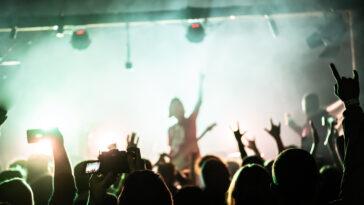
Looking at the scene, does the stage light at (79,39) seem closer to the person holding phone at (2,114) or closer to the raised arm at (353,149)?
the person holding phone at (2,114)

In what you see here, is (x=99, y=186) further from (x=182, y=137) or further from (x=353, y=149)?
(x=182, y=137)

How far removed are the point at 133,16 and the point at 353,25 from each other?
419 centimetres

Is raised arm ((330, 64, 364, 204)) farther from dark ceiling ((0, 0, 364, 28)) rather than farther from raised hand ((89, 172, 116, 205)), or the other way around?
dark ceiling ((0, 0, 364, 28))

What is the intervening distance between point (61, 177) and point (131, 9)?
570 centimetres

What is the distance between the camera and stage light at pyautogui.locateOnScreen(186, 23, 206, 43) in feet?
26.4

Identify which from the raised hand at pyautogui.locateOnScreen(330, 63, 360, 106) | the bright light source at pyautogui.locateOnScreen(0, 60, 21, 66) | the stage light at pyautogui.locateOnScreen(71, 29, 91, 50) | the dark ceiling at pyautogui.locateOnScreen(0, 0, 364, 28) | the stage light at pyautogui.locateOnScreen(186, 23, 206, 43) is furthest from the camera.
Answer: the bright light source at pyautogui.locateOnScreen(0, 60, 21, 66)

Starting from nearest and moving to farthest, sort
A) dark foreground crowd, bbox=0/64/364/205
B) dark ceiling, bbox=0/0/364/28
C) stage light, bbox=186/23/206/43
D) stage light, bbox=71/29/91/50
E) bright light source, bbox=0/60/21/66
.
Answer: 1. dark foreground crowd, bbox=0/64/364/205
2. dark ceiling, bbox=0/0/364/28
3. stage light, bbox=71/29/91/50
4. stage light, bbox=186/23/206/43
5. bright light source, bbox=0/60/21/66

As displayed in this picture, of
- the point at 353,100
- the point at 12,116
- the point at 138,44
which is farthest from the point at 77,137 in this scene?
the point at 353,100

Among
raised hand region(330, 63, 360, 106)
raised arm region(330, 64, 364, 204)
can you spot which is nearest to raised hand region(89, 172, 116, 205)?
raised arm region(330, 64, 364, 204)

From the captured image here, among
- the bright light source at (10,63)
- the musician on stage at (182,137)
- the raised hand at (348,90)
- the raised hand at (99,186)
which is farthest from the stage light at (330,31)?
the bright light source at (10,63)

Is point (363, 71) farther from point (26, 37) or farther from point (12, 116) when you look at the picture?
point (12, 116)

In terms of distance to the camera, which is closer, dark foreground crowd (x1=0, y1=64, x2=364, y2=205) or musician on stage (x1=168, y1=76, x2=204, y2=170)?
dark foreground crowd (x1=0, y1=64, x2=364, y2=205)

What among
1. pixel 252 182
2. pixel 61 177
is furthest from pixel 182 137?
pixel 252 182

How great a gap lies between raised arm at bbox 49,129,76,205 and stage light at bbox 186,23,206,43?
548cm
